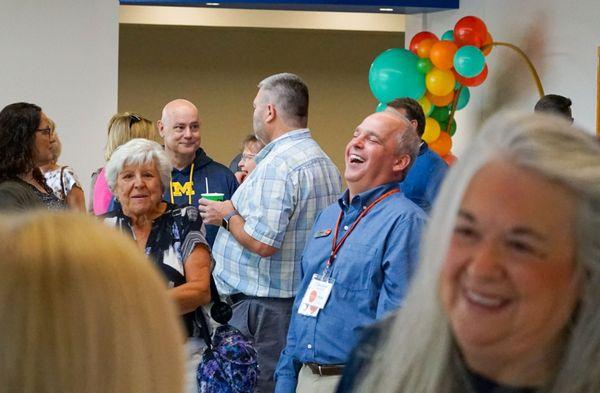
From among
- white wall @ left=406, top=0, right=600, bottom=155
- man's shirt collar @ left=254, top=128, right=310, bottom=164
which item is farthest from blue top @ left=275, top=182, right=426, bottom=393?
white wall @ left=406, top=0, right=600, bottom=155

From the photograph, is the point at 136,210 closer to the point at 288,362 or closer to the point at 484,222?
the point at 288,362

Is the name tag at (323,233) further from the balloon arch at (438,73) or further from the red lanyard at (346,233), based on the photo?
the balloon arch at (438,73)

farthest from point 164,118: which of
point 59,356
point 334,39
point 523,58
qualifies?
point 334,39

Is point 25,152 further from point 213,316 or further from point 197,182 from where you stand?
point 197,182

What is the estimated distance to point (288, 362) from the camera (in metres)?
3.90

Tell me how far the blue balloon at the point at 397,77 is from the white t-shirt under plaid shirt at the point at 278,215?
2.95 metres

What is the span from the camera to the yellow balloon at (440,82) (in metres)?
7.69

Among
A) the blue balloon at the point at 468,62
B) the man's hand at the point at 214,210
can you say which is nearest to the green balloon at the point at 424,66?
the blue balloon at the point at 468,62

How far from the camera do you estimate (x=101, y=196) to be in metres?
5.87

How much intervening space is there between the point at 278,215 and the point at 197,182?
1.33 m

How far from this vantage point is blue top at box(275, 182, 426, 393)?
11.8ft

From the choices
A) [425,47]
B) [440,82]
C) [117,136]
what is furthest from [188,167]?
[425,47]

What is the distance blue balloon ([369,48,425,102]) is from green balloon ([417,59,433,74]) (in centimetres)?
3

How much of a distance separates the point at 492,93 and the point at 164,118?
3.34m
